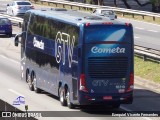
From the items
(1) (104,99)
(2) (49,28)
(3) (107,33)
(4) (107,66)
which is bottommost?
(1) (104,99)

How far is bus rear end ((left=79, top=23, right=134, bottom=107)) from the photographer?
2164cm

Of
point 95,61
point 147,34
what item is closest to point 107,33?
point 95,61

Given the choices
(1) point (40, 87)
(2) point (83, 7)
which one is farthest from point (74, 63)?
(2) point (83, 7)

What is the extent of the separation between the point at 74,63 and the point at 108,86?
1.38 m

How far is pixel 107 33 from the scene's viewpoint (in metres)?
21.8

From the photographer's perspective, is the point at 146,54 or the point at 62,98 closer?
the point at 62,98

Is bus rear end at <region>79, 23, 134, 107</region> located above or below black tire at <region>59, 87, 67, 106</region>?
above

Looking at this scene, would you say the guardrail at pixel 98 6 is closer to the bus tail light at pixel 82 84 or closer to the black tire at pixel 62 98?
the black tire at pixel 62 98

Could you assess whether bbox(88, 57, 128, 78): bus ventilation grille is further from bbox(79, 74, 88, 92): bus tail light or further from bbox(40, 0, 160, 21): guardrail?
bbox(40, 0, 160, 21): guardrail

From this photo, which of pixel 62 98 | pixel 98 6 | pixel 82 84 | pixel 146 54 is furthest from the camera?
pixel 98 6

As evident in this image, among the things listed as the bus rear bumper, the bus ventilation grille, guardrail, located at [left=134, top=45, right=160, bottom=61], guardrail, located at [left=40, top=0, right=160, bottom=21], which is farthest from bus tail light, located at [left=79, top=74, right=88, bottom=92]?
guardrail, located at [left=40, top=0, right=160, bottom=21]

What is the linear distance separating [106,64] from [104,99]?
1.17 meters

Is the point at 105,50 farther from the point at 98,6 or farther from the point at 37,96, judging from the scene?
the point at 98,6

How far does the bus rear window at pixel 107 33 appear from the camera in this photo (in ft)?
70.9
